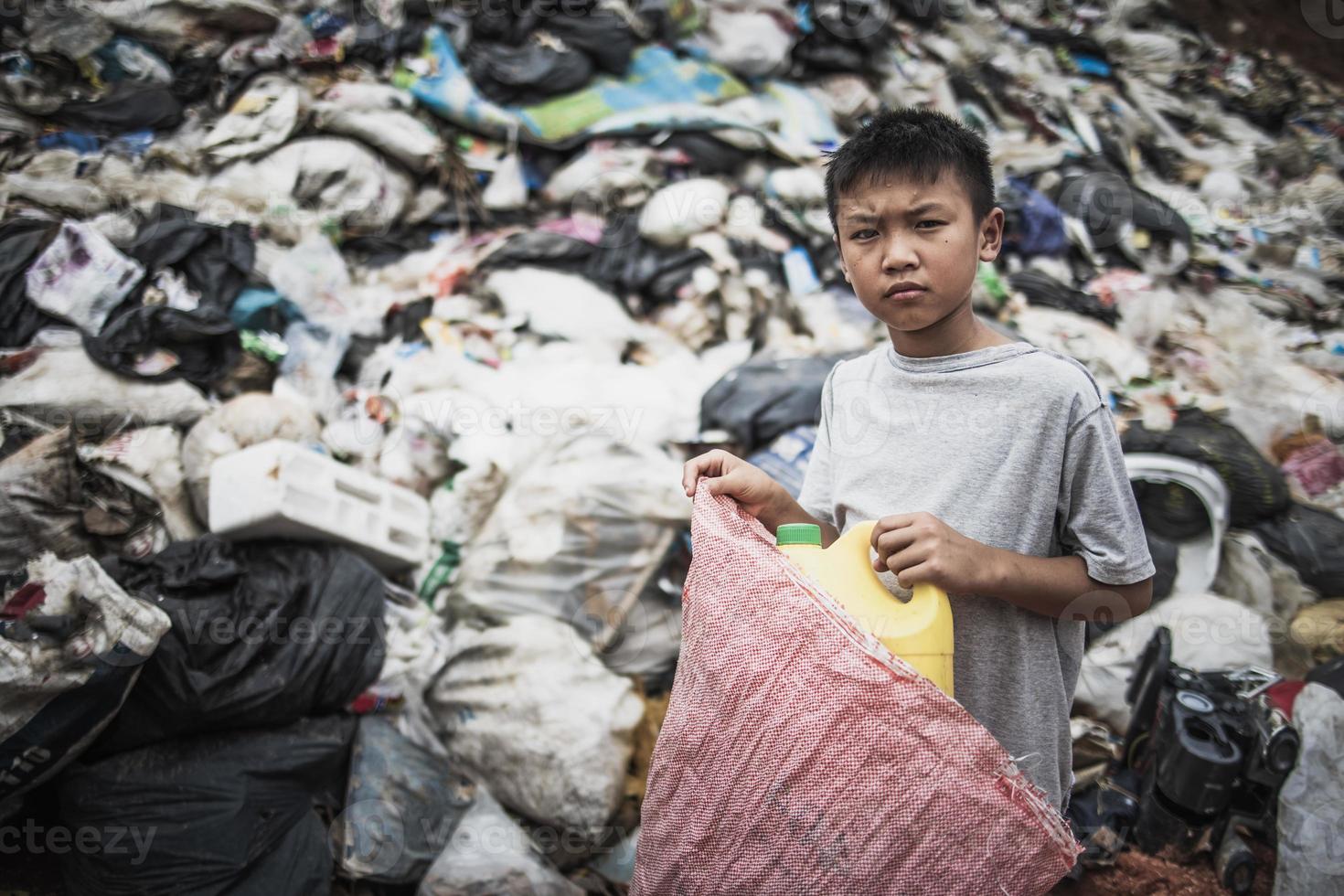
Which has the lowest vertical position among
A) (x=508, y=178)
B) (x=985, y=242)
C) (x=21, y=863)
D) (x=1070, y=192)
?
(x=21, y=863)

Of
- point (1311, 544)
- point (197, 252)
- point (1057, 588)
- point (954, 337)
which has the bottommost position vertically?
point (197, 252)

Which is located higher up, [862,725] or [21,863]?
[862,725]

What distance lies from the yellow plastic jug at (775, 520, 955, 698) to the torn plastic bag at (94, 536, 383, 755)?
1499 millimetres

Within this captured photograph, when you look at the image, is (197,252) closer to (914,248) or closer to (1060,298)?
(914,248)

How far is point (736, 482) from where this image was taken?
1006 millimetres

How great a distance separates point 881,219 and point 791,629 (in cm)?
52

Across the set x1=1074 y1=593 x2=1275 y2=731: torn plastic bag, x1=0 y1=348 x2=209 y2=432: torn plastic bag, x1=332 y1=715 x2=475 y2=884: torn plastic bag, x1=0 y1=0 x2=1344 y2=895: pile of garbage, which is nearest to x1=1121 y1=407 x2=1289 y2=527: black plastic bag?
x1=0 y1=0 x2=1344 y2=895: pile of garbage

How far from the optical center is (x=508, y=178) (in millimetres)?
3914

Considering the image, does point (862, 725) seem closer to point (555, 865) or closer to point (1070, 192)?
point (555, 865)

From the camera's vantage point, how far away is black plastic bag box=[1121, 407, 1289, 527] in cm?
251

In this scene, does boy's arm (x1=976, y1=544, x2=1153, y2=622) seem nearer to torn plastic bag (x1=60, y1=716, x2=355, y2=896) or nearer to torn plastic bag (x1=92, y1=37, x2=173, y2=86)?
torn plastic bag (x1=60, y1=716, x2=355, y2=896)

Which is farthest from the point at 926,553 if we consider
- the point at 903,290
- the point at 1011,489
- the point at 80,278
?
the point at 80,278

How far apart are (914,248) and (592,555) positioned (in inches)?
58.5

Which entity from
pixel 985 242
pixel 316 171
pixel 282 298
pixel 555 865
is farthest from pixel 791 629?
pixel 316 171
